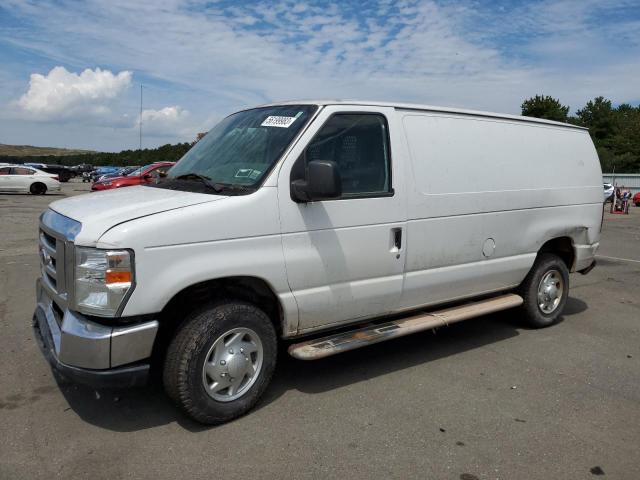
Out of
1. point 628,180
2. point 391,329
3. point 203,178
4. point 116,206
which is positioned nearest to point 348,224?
point 391,329

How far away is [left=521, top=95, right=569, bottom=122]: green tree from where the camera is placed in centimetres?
6303

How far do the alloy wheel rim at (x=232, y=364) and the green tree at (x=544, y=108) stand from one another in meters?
65.2

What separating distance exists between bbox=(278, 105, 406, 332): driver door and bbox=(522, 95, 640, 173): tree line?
4599 cm

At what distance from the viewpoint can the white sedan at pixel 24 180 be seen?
2780 cm

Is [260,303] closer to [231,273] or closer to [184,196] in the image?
[231,273]

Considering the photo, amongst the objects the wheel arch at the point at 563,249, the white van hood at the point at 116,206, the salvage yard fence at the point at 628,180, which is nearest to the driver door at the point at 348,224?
the white van hood at the point at 116,206

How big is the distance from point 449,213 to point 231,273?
6.70ft

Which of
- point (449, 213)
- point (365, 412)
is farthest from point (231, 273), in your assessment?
point (449, 213)

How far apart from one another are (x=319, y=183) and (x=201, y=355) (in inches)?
52.5

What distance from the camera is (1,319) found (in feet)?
19.0

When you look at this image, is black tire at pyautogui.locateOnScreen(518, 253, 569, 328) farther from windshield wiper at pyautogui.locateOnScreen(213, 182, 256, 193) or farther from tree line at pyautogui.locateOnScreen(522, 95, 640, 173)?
tree line at pyautogui.locateOnScreen(522, 95, 640, 173)

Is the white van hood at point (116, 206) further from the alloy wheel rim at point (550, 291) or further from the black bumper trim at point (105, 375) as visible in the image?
the alloy wheel rim at point (550, 291)

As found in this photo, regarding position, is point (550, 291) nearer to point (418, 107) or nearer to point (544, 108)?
point (418, 107)

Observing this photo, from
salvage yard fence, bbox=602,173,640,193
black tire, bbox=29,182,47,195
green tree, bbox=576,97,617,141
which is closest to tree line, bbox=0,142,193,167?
black tire, bbox=29,182,47,195
